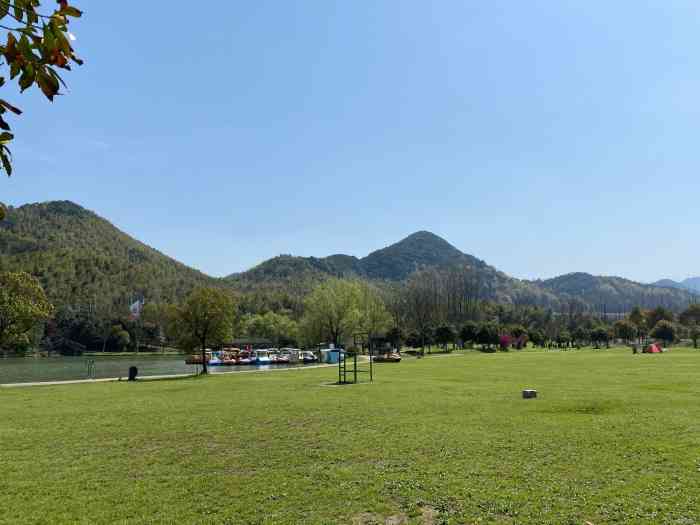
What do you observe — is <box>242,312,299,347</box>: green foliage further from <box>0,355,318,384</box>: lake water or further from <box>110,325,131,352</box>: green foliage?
<box>0,355,318,384</box>: lake water

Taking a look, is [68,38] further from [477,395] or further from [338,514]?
[477,395]

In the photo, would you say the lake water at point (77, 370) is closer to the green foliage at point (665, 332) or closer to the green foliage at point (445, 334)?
the green foliage at point (445, 334)

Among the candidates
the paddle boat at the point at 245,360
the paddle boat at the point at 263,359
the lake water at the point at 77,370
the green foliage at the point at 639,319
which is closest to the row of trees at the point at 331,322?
the green foliage at the point at 639,319

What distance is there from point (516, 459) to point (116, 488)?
8357 mm

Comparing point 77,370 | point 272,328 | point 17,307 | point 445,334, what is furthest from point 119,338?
point 17,307

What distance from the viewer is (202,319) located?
44.8 meters

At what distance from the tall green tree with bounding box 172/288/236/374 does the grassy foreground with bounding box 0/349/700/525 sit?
75.7 ft

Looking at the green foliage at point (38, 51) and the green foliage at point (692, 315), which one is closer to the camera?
the green foliage at point (38, 51)

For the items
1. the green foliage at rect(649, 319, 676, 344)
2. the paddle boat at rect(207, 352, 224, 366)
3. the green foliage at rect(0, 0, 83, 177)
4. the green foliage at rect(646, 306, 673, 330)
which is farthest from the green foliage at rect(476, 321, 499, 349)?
the green foliage at rect(0, 0, 83, 177)

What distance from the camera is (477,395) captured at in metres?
23.2

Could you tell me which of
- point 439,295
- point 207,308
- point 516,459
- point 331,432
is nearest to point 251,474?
point 331,432

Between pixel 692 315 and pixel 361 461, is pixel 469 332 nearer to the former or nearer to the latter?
pixel 692 315

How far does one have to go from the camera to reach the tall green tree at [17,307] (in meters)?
37.2

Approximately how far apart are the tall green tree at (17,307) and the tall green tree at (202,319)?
10429mm
